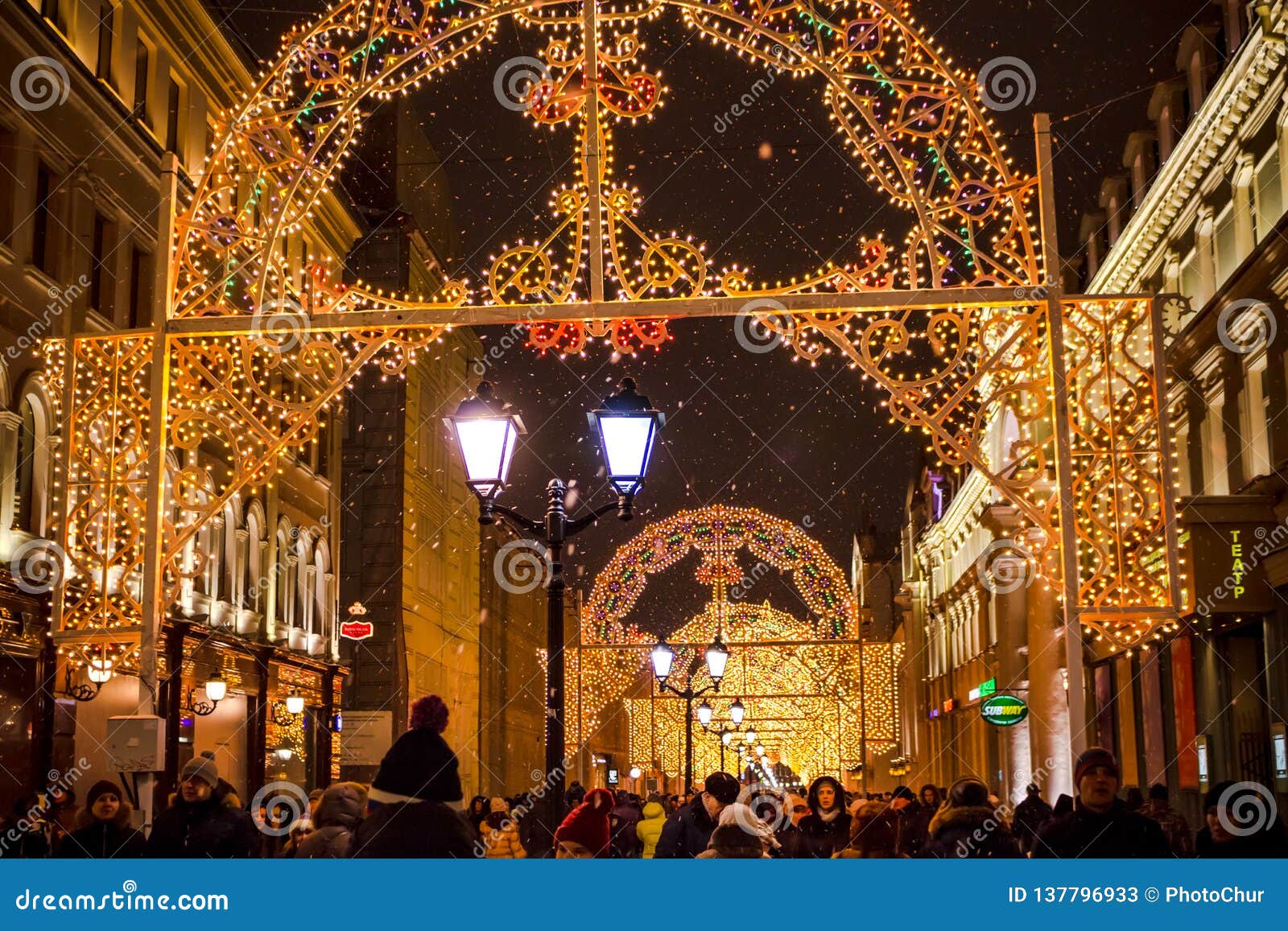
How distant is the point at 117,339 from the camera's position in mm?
12320

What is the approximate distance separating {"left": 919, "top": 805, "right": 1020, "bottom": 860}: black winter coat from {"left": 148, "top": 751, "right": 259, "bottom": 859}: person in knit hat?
374 cm

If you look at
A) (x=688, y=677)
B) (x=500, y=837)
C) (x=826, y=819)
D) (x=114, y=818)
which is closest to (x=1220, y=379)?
(x=688, y=677)

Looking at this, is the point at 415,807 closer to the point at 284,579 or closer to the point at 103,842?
the point at 103,842

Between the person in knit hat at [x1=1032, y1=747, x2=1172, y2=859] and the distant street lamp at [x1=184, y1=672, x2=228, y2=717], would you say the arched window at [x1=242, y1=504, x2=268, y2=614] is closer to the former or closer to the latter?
the distant street lamp at [x1=184, y1=672, x2=228, y2=717]

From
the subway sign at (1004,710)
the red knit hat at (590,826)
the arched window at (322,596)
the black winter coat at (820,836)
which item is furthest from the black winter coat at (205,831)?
the arched window at (322,596)

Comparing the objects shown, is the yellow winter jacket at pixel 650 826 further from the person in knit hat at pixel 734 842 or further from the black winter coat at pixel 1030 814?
the person in knit hat at pixel 734 842

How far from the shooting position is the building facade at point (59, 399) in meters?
19.1

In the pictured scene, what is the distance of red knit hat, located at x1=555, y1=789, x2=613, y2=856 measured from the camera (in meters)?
8.84

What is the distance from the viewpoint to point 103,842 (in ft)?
30.2

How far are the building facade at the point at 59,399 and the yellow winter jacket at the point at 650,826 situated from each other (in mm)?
4116

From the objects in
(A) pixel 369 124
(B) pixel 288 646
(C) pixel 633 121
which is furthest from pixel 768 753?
(C) pixel 633 121

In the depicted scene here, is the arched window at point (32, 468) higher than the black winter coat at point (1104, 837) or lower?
higher

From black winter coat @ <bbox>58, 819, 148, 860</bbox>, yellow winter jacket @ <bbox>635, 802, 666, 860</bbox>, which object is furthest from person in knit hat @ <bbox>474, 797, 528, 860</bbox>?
black winter coat @ <bbox>58, 819, 148, 860</bbox>
